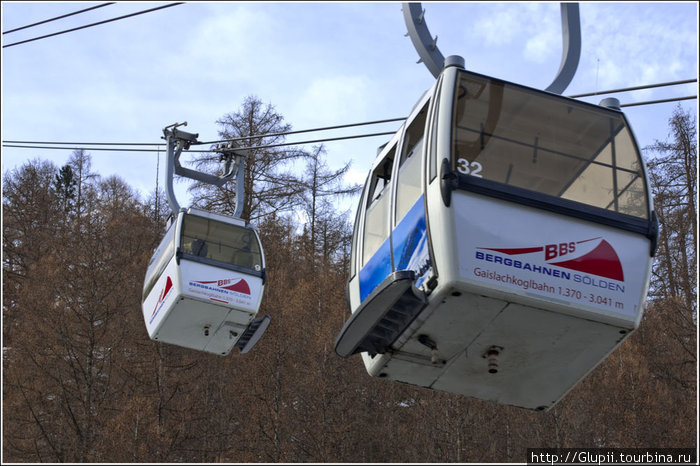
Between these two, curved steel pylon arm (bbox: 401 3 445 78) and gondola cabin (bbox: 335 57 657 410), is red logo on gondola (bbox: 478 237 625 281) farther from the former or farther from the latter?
curved steel pylon arm (bbox: 401 3 445 78)

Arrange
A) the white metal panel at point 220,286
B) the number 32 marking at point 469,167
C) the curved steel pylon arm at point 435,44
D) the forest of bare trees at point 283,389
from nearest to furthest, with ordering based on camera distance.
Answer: the number 32 marking at point 469,167 < the curved steel pylon arm at point 435,44 < the white metal panel at point 220,286 < the forest of bare trees at point 283,389

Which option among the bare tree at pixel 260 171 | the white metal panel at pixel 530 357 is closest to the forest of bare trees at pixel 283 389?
the bare tree at pixel 260 171

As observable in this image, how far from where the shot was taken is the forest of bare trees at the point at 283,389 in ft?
70.6

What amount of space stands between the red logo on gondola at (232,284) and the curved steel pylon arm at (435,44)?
522cm

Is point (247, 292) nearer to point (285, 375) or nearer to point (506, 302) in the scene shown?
point (506, 302)

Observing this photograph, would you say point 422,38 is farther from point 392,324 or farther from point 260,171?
point 260,171

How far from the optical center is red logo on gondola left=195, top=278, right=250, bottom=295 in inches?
464

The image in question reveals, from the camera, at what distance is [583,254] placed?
6.41 m

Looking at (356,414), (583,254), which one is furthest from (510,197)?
(356,414)

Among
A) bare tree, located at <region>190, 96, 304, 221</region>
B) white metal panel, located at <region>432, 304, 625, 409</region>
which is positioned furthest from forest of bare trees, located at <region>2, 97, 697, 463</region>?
white metal panel, located at <region>432, 304, 625, 409</region>

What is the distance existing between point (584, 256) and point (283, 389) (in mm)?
17560

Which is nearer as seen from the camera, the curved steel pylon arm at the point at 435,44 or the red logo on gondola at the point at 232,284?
the curved steel pylon arm at the point at 435,44

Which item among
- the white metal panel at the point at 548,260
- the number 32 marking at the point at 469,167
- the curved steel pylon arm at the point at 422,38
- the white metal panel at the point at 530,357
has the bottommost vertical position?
the white metal panel at the point at 530,357

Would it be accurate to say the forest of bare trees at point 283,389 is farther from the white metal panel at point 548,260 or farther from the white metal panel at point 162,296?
the white metal panel at point 548,260
